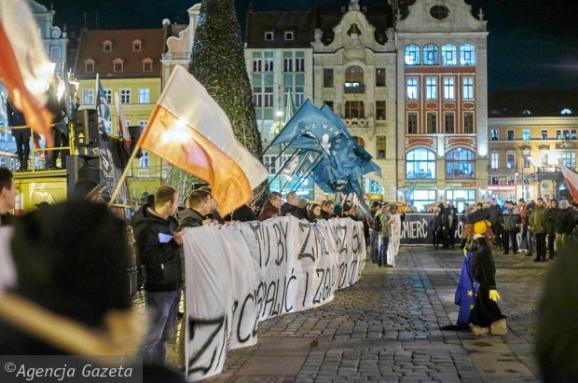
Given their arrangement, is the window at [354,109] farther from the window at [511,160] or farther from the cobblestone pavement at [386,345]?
the cobblestone pavement at [386,345]

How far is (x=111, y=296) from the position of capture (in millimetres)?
1700

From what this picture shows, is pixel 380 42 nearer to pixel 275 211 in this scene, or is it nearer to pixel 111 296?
pixel 275 211

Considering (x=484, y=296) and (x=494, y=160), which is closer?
(x=484, y=296)

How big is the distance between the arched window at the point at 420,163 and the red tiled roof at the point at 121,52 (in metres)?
22.0

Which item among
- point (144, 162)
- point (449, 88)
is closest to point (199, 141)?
point (144, 162)

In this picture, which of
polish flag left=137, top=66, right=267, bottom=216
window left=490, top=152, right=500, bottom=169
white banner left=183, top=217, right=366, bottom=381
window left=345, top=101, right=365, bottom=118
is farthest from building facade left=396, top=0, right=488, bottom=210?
polish flag left=137, top=66, right=267, bottom=216

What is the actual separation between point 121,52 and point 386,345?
211 feet

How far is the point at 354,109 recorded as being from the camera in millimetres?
69438

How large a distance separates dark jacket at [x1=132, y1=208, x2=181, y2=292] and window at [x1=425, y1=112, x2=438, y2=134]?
6311cm

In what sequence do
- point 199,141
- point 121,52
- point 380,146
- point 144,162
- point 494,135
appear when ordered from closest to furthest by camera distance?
point 199,141 < point 144,162 < point 380,146 < point 121,52 < point 494,135

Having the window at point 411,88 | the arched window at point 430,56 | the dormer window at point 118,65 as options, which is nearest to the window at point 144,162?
the dormer window at point 118,65

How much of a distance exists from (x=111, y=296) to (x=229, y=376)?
6.60m

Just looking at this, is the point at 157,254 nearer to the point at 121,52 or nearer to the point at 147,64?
the point at 147,64

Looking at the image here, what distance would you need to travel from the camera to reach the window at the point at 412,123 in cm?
6931
